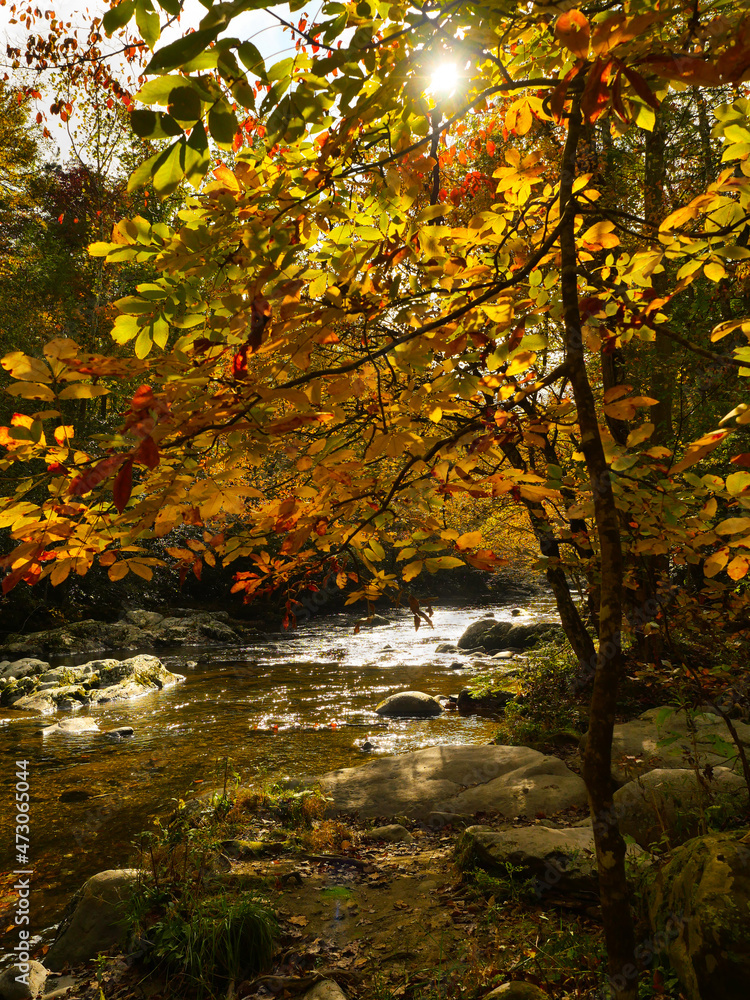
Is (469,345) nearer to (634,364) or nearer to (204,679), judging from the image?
(634,364)

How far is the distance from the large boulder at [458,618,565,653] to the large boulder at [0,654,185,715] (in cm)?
707

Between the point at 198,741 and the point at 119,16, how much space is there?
324 inches

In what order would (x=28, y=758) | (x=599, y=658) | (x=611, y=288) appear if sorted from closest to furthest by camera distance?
(x=599, y=658) → (x=611, y=288) → (x=28, y=758)

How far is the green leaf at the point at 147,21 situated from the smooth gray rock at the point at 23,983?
14.0 feet

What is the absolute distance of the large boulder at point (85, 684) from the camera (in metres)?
9.91

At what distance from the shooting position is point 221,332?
1483mm

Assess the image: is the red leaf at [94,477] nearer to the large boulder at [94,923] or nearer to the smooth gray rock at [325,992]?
the smooth gray rock at [325,992]

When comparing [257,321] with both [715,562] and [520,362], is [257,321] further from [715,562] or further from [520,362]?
[715,562]

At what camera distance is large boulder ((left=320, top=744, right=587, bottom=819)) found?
5059 millimetres

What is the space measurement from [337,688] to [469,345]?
31.8ft

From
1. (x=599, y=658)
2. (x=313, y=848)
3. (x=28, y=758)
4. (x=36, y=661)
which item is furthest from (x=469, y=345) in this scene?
(x=36, y=661)

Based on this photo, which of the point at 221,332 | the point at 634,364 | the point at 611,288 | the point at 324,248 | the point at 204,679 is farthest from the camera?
the point at 204,679

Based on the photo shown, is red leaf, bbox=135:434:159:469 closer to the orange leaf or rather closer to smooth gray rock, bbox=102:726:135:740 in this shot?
the orange leaf

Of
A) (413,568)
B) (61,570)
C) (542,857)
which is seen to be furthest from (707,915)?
(61,570)
